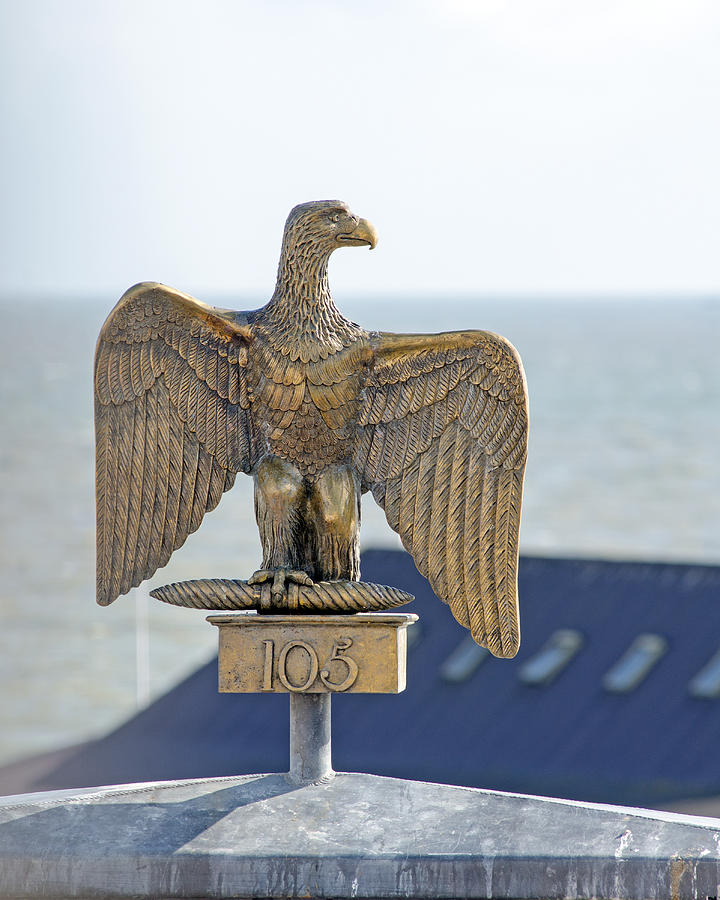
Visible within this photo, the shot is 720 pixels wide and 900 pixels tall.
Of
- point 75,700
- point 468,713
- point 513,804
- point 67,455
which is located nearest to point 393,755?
point 468,713

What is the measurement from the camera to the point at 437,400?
22.1ft

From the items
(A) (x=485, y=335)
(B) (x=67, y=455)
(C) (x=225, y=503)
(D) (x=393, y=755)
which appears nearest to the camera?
(A) (x=485, y=335)

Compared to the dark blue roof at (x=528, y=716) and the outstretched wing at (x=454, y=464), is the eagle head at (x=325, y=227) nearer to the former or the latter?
the outstretched wing at (x=454, y=464)

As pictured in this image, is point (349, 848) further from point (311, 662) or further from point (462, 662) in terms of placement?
point (462, 662)

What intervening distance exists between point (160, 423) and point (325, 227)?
110 centimetres

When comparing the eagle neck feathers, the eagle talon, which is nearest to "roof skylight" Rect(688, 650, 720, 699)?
the eagle talon

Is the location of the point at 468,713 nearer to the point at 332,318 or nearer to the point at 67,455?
the point at 332,318

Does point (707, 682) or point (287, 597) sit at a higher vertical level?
point (287, 597)

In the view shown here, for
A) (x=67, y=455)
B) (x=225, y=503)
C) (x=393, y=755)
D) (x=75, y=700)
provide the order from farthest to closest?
(x=67, y=455) → (x=225, y=503) → (x=75, y=700) → (x=393, y=755)

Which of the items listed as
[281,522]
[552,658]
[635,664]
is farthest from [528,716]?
[281,522]

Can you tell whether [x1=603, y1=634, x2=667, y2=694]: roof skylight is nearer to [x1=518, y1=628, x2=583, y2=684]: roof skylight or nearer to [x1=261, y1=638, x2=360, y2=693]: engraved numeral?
[x1=518, y1=628, x2=583, y2=684]: roof skylight

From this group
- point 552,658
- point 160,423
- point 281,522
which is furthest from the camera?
point 552,658

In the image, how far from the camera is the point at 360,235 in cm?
674

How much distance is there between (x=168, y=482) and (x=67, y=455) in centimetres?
3209
